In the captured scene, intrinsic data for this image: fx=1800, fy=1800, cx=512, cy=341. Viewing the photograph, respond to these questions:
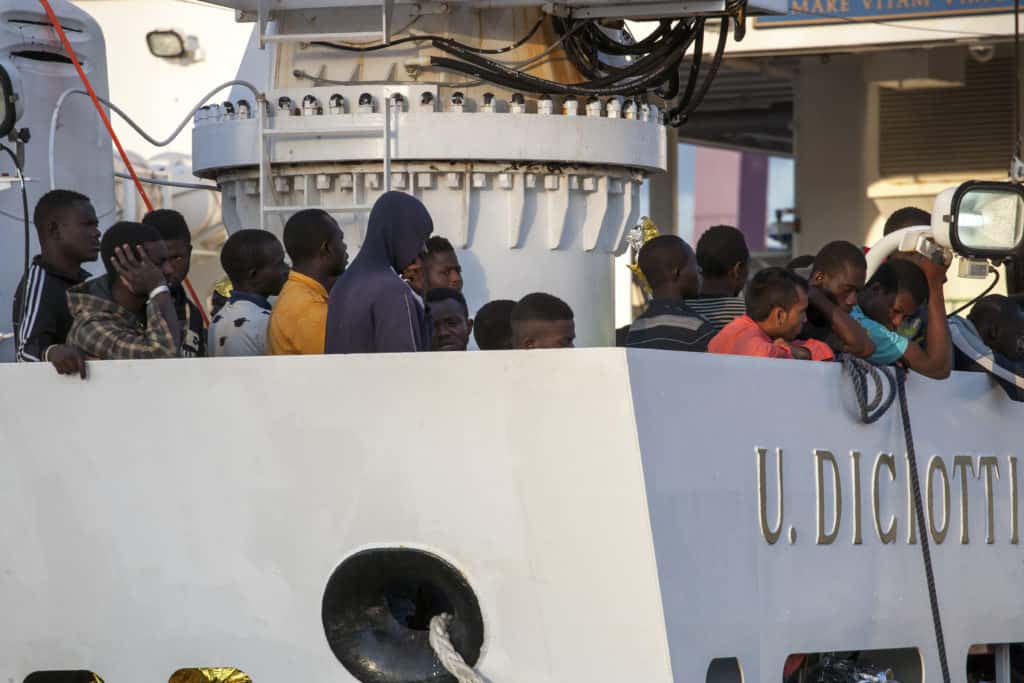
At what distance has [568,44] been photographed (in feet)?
26.7

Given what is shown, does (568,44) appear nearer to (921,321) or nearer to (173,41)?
(921,321)

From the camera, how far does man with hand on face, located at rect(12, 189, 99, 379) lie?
20.3 feet

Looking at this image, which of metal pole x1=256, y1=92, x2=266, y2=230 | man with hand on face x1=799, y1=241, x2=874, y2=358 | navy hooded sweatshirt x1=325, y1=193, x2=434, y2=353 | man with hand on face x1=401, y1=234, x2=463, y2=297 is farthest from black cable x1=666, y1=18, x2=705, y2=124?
navy hooded sweatshirt x1=325, y1=193, x2=434, y2=353

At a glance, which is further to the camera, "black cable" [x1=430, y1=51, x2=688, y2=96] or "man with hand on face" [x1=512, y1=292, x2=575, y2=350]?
"black cable" [x1=430, y1=51, x2=688, y2=96]

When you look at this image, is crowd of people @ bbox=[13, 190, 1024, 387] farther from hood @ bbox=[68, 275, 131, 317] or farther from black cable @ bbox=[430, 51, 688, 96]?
black cable @ bbox=[430, 51, 688, 96]

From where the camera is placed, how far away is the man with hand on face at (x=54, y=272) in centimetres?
618

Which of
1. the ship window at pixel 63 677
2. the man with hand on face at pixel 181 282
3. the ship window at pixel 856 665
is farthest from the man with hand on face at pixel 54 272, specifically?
the ship window at pixel 856 665

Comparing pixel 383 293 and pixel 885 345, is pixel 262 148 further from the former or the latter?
pixel 885 345

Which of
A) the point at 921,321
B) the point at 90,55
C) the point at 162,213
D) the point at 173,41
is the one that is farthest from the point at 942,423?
the point at 173,41

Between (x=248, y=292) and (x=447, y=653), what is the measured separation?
1709 millimetres

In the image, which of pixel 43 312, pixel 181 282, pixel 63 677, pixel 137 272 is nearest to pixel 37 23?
pixel 181 282

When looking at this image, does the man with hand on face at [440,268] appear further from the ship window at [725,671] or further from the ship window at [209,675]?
the ship window at [725,671]

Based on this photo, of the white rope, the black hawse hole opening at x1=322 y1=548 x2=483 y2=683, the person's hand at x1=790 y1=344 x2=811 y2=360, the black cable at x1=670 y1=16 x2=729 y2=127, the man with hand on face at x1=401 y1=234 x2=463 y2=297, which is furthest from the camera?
the black cable at x1=670 y1=16 x2=729 y2=127

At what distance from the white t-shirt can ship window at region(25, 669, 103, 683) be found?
114 centimetres
